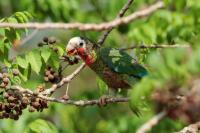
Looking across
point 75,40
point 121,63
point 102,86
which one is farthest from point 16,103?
point 121,63

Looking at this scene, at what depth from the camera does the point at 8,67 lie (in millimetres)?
5711

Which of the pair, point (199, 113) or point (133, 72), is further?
point (133, 72)

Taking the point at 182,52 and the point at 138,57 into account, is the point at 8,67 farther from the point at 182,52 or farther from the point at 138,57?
the point at 182,52

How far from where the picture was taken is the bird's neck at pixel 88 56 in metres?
6.41

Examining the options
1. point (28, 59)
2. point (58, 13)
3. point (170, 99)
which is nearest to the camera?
point (170, 99)

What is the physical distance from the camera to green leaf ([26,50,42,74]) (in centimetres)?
561

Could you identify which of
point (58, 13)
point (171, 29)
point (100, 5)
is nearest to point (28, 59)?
point (171, 29)

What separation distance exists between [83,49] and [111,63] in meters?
0.32

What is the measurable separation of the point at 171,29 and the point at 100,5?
5456 millimetres

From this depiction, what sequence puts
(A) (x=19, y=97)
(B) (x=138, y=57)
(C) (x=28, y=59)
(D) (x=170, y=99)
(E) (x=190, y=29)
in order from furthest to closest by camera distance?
(B) (x=138, y=57) → (C) (x=28, y=59) → (A) (x=19, y=97) → (E) (x=190, y=29) → (D) (x=170, y=99)

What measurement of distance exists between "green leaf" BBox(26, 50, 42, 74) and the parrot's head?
1.61 ft

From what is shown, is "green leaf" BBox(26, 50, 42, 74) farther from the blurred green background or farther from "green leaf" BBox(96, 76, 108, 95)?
"green leaf" BBox(96, 76, 108, 95)

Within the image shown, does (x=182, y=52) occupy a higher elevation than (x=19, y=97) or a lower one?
higher

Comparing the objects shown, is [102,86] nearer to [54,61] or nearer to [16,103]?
[54,61]
